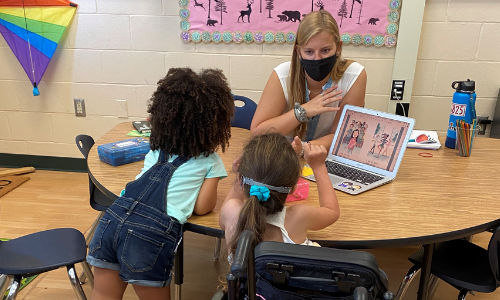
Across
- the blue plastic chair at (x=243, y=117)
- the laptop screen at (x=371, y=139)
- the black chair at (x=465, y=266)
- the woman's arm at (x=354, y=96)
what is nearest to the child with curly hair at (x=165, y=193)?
the laptop screen at (x=371, y=139)

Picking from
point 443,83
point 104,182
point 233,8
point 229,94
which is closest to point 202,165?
point 229,94

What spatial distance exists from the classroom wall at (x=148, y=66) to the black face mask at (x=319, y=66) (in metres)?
1.05

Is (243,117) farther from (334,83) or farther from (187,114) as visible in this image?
(187,114)

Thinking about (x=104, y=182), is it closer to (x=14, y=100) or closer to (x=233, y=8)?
(x=233, y=8)

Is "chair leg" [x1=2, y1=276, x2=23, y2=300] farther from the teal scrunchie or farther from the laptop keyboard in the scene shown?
the laptop keyboard

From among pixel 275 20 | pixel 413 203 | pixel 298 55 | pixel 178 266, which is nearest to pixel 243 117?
pixel 298 55

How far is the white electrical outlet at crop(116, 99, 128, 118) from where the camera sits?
3.07m

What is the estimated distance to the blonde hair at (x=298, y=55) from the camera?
1.65 metres

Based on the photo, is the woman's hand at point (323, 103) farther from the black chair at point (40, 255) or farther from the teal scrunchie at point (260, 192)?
the black chair at point (40, 255)

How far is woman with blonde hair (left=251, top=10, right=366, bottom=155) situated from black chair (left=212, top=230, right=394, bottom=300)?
885mm

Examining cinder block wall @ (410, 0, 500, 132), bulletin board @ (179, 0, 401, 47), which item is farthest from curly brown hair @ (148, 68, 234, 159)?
cinder block wall @ (410, 0, 500, 132)

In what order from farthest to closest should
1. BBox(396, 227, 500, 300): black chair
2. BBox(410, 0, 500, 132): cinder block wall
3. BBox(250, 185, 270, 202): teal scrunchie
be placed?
BBox(410, 0, 500, 132): cinder block wall → BBox(396, 227, 500, 300): black chair → BBox(250, 185, 270, 202): teal scrunchie

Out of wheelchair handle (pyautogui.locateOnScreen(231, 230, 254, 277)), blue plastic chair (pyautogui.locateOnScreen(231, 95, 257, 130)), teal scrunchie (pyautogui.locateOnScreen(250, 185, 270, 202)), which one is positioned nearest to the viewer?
wheelchair handle (pyautogui.locateOnScreen(231, 230, 254, 277))

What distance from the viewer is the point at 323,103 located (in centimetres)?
167
